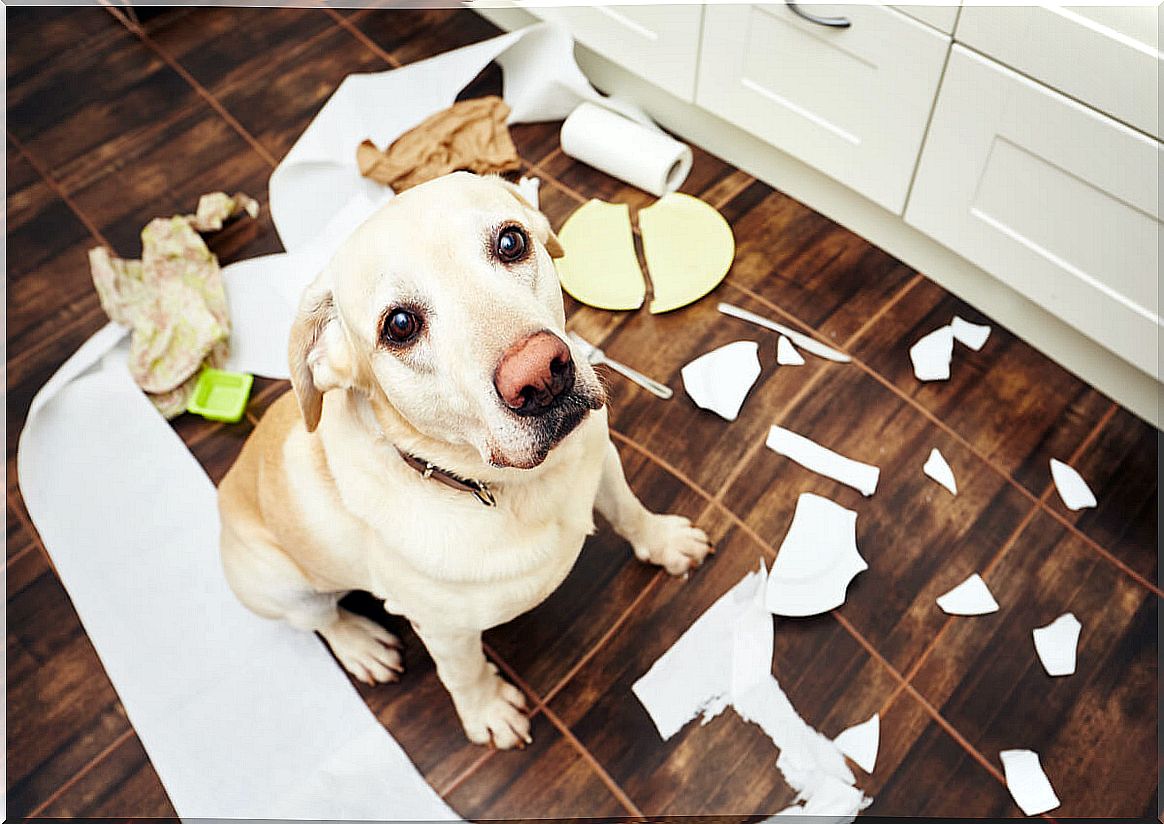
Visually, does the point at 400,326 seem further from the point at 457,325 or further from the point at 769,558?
the point at 769,558

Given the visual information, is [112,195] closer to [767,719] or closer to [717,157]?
[717,157]

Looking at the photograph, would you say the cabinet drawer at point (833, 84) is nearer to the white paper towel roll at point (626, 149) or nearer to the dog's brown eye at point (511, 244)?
the white paper towel roll at point (626, 149)

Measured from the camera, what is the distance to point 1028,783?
5.69 feet

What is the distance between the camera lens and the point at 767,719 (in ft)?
5.91

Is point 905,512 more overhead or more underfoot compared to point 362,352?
more underfoot

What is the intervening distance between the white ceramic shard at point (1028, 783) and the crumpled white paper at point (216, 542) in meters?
0.99

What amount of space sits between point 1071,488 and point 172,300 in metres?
2.04

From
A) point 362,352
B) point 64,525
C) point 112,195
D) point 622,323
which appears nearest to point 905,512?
point 622,323

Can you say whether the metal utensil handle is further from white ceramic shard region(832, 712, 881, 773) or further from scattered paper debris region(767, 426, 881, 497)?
white ceramic shard region(832, 712, 881, 773)

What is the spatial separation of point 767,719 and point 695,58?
4.94 feet

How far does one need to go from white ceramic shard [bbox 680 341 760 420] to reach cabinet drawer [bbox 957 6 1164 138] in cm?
77

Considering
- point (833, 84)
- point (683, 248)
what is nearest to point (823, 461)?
point (683, 248)

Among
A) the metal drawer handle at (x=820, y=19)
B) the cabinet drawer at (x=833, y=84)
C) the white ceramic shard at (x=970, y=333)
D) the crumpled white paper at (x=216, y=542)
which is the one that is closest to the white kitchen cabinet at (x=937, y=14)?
the cabinet drawer at (x=833, y=84)

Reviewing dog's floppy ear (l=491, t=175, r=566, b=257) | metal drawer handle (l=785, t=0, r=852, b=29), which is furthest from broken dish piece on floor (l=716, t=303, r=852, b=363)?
dog's floppy ear (l=491, t=175, r=566, b=257)
